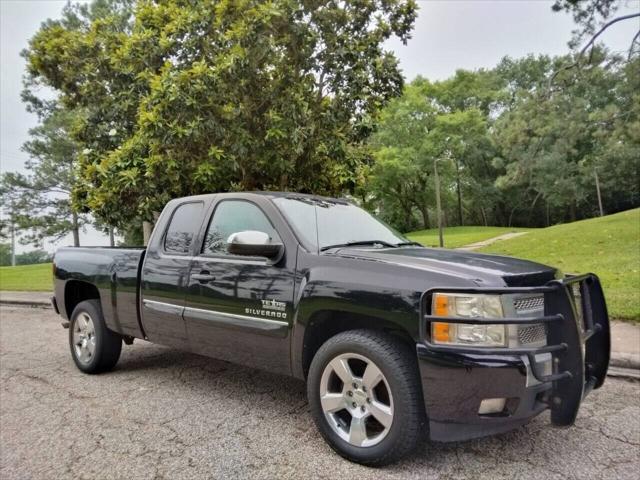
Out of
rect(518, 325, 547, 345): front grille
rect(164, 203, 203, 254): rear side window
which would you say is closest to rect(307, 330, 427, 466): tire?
rect(518, 325, 547, 345): front grille

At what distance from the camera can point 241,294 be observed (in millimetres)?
3543

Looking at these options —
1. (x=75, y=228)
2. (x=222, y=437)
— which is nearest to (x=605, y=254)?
(x=222, y=437)

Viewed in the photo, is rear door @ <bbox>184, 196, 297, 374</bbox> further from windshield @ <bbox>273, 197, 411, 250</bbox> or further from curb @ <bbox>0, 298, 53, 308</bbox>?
curb @ <bbox>0, 298, 53, 308</bbox>

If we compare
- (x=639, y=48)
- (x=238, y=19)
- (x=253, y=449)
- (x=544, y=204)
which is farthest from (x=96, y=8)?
(x=544, y=204)

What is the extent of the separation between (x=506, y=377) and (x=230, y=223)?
2.49m

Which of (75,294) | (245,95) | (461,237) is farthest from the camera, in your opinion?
(461,237)

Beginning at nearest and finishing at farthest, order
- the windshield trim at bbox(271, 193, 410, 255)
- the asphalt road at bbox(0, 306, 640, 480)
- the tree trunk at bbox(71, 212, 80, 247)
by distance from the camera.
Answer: the asphalt road at bbox(0, 306, 640, 480) → the windshield trim at bbox(271, 193, 410, 255) → the tree trunk at bbox(71, 212, 80, 247)

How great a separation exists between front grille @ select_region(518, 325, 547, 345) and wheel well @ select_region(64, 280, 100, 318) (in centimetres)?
468

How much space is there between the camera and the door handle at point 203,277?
380 centimetres

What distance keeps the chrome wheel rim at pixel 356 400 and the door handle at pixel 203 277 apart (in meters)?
1.33

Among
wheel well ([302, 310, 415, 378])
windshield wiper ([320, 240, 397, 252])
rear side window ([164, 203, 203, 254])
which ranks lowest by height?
wheel well ([302, 310, 415, 378])

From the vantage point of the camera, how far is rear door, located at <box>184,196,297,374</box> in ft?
11.0

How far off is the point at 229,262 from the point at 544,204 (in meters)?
54.0

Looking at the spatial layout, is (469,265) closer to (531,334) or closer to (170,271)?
(531,334)
